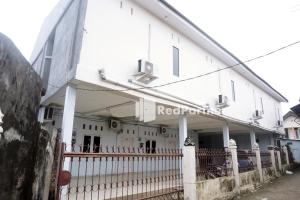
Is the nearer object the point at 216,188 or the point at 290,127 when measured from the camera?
the point at 216,188

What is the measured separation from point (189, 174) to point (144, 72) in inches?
125

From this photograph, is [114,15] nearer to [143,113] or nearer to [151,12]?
[151,12]

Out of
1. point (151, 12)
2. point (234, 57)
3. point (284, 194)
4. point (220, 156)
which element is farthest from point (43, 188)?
point (234, 57)

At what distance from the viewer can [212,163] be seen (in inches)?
287

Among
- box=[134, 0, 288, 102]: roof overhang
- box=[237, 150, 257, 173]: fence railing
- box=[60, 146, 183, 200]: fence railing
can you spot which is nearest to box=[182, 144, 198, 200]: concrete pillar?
box=[60, 146, 183, 200]: fence railing

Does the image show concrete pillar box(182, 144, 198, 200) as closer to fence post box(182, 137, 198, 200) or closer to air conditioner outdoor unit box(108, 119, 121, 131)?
fence post box(182, 137, 198, 200)

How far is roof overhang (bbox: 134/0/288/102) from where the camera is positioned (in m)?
7.90

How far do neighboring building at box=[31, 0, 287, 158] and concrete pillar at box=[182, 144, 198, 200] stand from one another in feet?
7.77

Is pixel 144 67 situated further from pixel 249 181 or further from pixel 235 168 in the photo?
pixel 249 181

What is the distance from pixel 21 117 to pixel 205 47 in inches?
369

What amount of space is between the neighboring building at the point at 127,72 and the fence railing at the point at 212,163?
1.87m

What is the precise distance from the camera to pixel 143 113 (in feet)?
28.4

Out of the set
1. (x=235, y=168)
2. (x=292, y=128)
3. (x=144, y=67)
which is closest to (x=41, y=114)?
(x=144, y=67)

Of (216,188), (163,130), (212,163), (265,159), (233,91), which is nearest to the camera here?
(216,188)
